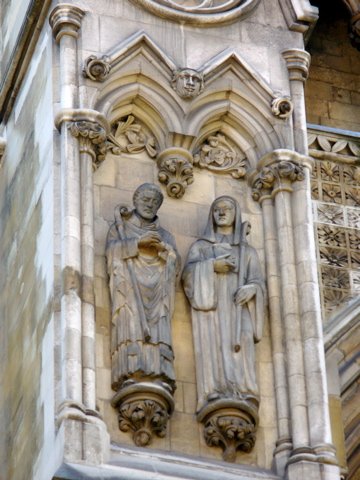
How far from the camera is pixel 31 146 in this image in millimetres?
25000

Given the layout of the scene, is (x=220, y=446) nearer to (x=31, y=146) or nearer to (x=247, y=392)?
(x=247, y=392)

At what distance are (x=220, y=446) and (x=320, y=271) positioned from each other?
276 centimetres

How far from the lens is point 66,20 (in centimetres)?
2467

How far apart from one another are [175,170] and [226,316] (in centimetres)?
154

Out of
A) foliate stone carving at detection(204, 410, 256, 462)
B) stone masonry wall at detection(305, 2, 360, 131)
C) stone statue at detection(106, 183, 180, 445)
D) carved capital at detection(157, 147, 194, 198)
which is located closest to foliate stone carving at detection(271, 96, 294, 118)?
carved capital at detection(157, 147, 194, 198)

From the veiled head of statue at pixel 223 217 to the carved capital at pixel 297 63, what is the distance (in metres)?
1.63

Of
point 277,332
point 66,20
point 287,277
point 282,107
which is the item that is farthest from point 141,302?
point 66,20

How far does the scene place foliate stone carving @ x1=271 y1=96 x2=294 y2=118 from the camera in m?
24.7

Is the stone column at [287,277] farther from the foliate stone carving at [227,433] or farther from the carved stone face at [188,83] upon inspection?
the carved stone face at [188,83]

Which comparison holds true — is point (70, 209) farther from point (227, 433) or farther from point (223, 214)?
point (227, 433)

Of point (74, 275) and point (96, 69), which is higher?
point (96, 69)

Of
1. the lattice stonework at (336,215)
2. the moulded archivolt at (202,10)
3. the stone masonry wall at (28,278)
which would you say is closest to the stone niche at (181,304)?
the stone masonry wall at (28,278)

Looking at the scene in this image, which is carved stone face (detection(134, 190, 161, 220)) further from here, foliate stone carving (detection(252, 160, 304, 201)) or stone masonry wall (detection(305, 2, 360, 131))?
stone masonry wall (detection(305, 2, 360, 131))

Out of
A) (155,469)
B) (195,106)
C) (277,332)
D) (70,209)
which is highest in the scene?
(195,106)
